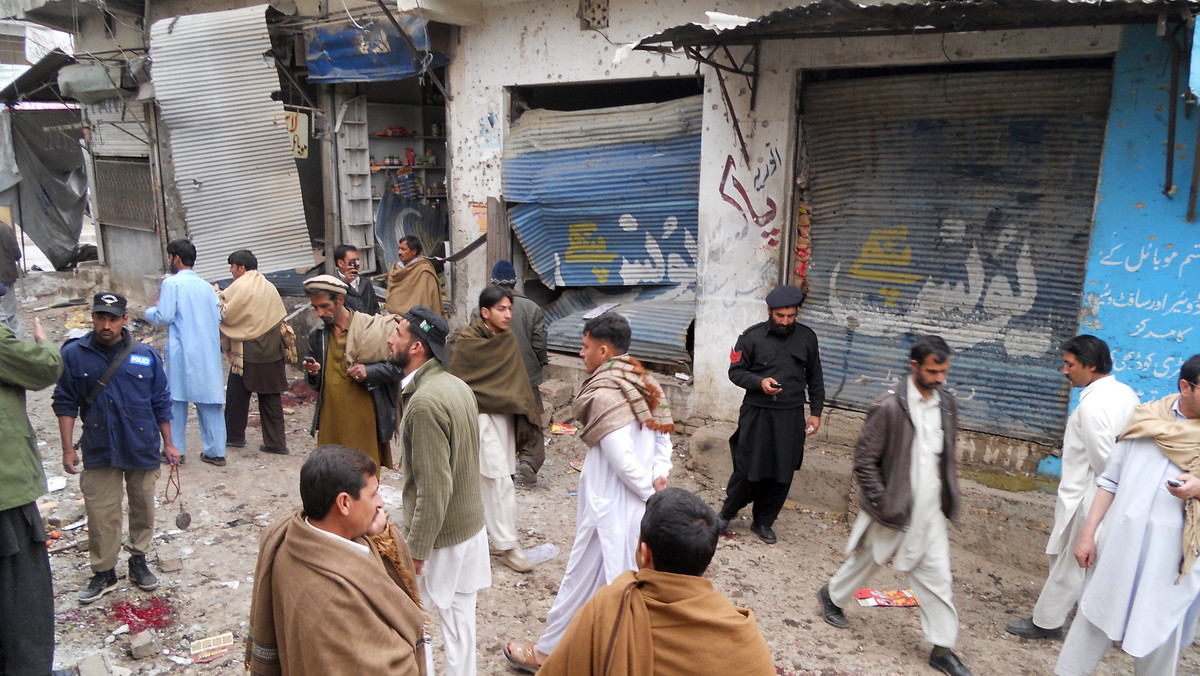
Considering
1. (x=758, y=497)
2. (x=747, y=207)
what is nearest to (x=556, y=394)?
(x=747, y=207)

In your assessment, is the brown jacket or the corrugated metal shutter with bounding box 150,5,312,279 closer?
the brown jacket

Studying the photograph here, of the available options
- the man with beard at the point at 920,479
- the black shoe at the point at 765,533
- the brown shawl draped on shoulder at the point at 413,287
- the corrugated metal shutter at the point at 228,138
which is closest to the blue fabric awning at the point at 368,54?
the corrugated metal shutter at the point at 228,138

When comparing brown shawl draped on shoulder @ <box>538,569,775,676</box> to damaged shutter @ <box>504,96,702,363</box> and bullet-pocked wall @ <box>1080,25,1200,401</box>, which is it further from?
damaged shutter @ <box>504,96,702,363</box>

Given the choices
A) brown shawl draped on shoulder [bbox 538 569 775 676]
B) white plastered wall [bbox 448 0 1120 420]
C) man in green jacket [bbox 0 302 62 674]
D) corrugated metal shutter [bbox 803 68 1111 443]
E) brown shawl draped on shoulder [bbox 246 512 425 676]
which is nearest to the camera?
brown shawl draped on shoulder [bbox 538 569 775 676]

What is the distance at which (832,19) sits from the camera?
4.91 metres

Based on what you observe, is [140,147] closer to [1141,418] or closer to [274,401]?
[274,401]

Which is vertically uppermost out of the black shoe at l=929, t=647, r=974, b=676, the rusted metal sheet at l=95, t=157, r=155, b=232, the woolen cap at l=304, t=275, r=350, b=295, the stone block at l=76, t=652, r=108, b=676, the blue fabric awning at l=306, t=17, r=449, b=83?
the blue fabric awning at l=306, t=17, r=449, b=83

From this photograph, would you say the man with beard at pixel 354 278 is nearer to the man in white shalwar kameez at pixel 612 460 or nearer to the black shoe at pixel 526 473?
the black shoe at pixel 526 473

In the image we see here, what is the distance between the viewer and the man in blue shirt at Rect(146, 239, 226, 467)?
20.3 feet

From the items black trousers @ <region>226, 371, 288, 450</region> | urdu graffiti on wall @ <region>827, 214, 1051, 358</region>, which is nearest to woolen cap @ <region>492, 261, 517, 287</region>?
black trousers @ <region>226, 371, 288, 450</region>

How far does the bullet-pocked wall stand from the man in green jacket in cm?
609

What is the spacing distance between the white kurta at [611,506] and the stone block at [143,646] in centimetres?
200

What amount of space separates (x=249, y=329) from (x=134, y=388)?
2.13 m

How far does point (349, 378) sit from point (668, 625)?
12.0 ft
